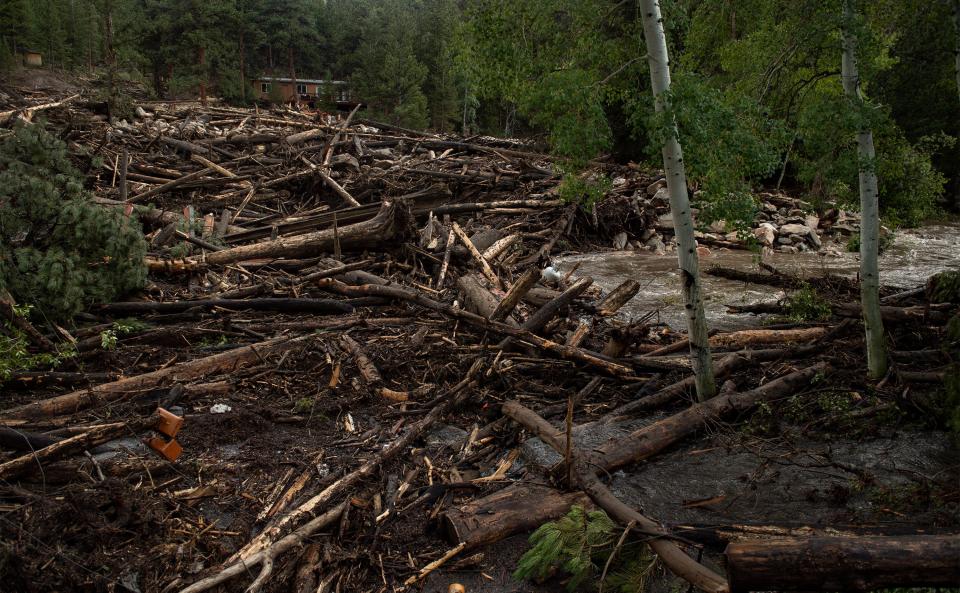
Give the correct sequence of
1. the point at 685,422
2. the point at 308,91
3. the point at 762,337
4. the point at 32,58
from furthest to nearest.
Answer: the point at 308,91
the point at 32,58
the point at 762,337
the point at 685,422

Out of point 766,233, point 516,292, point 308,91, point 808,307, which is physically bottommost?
point 808,307

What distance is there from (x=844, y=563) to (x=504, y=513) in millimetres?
2571

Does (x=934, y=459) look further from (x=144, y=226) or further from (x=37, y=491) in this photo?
(x=144, y=226)

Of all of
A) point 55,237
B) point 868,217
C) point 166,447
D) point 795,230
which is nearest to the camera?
point 166,447

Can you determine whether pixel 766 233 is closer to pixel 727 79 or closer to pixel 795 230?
pixel 795 230

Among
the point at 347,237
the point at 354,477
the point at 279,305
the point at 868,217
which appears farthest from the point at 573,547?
the point at 347,237

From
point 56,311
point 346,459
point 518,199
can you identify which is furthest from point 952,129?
point 56,311

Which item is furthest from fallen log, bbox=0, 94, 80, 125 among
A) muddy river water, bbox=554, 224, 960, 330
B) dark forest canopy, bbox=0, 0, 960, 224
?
dark forest canopy, bbox=0, 0, 960, 224

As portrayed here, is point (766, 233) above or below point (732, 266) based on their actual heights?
above

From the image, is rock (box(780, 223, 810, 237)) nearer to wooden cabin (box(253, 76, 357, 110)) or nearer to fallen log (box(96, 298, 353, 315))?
fallen log (box(96, 298, 353, 315))

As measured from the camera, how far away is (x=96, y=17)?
5500cm

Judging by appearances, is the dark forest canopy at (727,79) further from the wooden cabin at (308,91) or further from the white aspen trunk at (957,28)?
the wooden cabin at (308,91)

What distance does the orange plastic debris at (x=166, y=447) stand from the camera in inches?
215

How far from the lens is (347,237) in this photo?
12.1 meters
